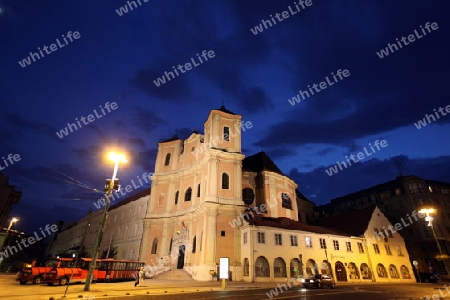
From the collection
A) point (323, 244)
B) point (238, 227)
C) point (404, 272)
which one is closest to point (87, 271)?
point (238, 227)

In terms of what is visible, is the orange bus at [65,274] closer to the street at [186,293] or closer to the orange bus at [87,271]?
the orange bus at [87,271]

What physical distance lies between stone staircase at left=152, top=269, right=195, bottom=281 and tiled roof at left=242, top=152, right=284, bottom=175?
16149 millimetres

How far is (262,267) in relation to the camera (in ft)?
86.0

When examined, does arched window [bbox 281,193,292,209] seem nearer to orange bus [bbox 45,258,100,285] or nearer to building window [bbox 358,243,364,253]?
building window [bbox 358,243,364,253]

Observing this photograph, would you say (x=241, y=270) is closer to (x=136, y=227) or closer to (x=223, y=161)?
(x=223, y=161)

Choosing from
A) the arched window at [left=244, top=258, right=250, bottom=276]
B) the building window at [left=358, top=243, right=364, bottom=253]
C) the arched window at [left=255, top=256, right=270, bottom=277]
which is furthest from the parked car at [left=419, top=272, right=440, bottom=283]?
the arched window at [left=244, top=258, right=250, bottom=276]

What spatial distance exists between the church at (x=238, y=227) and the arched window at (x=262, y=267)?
9 cm

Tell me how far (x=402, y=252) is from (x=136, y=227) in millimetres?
39240

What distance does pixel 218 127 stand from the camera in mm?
34438

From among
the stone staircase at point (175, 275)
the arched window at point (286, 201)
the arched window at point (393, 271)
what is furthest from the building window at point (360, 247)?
the stone staircase at point (175, 275)

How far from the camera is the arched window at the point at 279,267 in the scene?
2660 centimetres

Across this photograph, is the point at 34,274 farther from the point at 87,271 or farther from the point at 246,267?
the point at 246,267

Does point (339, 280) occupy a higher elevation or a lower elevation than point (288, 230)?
lower

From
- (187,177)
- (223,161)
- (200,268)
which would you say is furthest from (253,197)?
(200,268)
